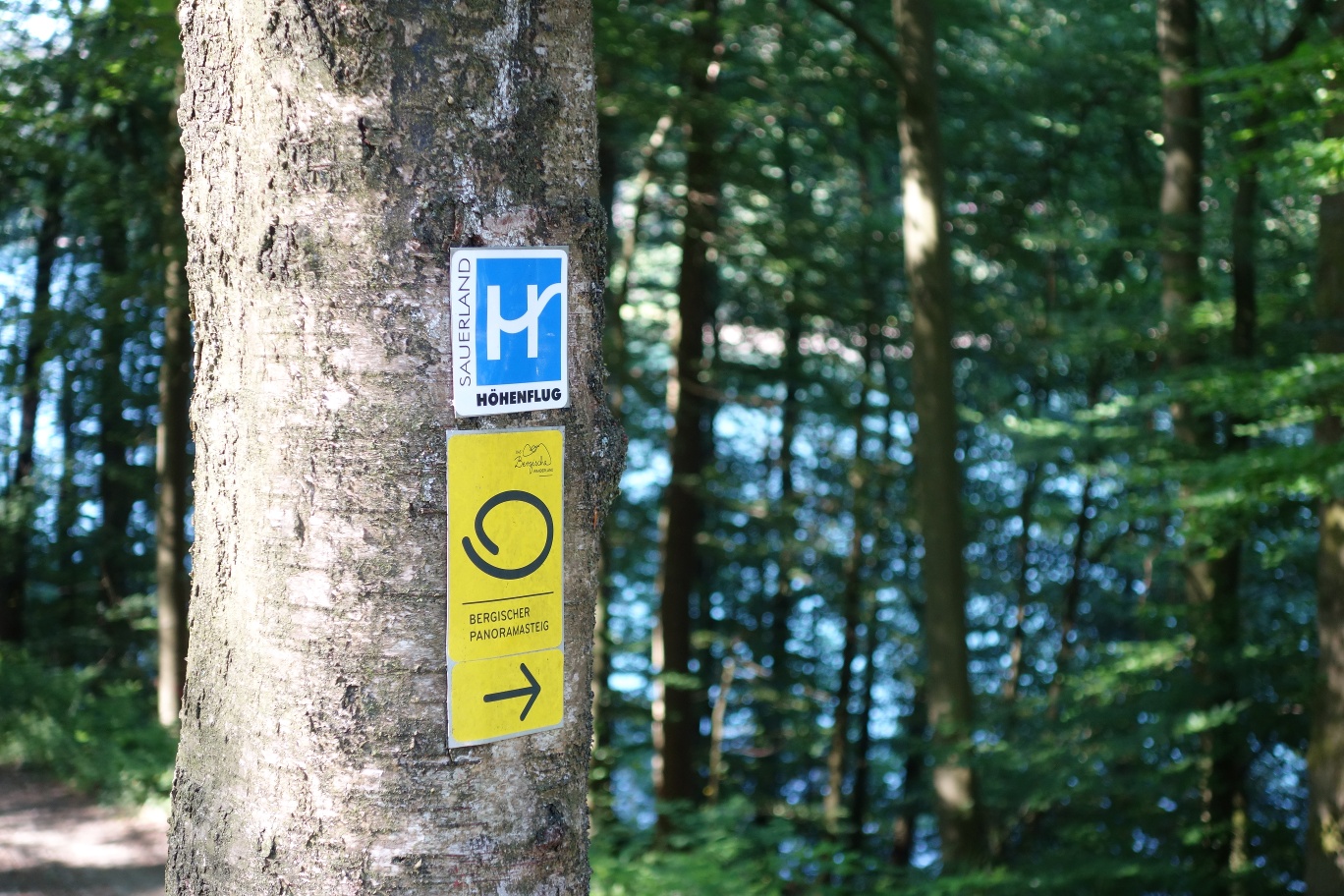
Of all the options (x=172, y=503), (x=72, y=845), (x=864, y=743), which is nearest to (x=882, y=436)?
A: (x=864, y=743)

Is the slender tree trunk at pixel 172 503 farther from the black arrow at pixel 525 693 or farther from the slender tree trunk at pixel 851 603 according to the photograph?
the black arrow at pixel 525 693

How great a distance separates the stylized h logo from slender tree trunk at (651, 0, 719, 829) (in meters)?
8.26

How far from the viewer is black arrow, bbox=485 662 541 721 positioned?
1171mm

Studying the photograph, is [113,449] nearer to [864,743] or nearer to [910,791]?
[864,743]

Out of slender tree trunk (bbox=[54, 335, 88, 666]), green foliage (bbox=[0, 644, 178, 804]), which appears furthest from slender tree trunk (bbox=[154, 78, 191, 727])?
slender tree trunk (bbox=[54, 335, 88, 666])

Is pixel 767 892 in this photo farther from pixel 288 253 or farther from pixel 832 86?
pixel 832 86

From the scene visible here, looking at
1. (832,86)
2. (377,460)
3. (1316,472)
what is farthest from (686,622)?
(377,460)

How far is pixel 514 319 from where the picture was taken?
3.82 feet

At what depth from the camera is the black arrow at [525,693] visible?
1.17 m

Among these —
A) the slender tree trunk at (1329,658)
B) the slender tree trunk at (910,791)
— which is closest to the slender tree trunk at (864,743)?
the slender tree trunk at (910,791)

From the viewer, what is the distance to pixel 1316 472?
4844 mm

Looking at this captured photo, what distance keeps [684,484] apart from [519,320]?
31.7 feet

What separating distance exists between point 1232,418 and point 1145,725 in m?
2.22

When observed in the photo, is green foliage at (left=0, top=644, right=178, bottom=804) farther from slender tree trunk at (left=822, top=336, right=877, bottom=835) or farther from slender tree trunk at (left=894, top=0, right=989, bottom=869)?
slender tree trunk at (left=822, top=336, right=877, bottom=835)
